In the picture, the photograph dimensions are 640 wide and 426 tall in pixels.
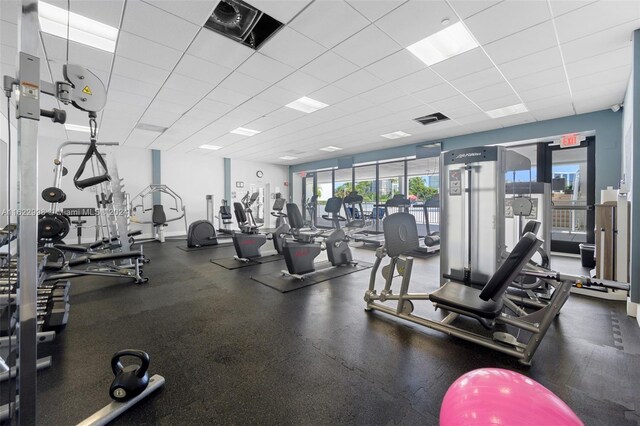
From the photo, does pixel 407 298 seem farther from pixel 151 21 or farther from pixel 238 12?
pixel 151 21

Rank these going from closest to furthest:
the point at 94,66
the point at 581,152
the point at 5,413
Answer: the point at 5,413
the point at 94,66
the point at 581,152

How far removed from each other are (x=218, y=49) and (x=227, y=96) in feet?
4.50

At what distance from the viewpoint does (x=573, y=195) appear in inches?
221

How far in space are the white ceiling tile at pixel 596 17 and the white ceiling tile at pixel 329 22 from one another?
6.10 ft

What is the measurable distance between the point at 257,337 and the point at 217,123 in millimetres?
4906

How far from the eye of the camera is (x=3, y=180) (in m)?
4.43

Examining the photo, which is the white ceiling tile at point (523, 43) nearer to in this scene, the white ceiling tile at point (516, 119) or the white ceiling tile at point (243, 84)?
the white ceiling tile at point (516, 119)

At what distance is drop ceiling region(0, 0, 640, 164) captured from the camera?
2492mm

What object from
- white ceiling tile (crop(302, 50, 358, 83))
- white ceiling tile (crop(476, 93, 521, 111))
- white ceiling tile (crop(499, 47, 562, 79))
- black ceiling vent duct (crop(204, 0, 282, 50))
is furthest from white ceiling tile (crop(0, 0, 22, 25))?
white ceiling tile (crop(476, 93, 521, 111))

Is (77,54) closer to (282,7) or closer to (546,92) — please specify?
(282,7)

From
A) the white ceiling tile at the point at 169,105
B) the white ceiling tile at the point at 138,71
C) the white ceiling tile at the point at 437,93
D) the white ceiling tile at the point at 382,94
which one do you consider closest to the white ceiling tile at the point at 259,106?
the white ceiling tile at the point at 169,105

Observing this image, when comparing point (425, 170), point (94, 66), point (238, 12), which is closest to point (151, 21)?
point (238, 12)

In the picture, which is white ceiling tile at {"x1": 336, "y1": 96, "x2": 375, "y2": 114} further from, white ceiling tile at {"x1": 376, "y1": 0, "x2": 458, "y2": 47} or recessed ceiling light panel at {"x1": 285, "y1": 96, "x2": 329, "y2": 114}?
white ceiling tile at {"x1": 376, "y1": 0, "x2": 458, "y2": 47}

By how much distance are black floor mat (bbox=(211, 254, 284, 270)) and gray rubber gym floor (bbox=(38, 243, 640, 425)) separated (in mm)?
1482
